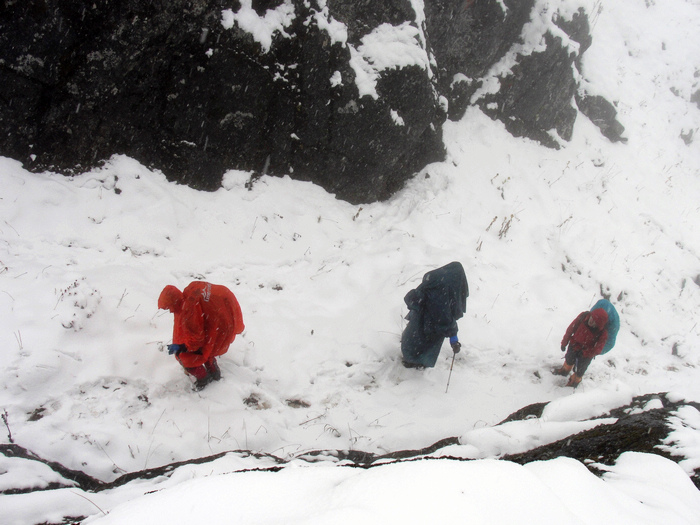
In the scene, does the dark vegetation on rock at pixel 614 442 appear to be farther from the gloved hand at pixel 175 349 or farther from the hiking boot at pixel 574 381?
the gloved hand at pixel 175 349

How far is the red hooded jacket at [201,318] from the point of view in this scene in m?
3.78

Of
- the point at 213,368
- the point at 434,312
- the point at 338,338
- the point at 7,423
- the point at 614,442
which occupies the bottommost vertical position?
the point at 7,423

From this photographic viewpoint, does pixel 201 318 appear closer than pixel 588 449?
No

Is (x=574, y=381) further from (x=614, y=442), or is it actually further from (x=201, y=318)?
(x=201, y=318)

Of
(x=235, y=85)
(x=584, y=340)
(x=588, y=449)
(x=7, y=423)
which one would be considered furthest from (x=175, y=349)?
(x=584, y=340)

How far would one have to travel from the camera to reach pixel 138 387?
402 cm

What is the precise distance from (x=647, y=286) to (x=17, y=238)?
11348 millimetres

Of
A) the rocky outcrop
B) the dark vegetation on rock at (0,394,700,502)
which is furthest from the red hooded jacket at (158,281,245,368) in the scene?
the rocky outcrop

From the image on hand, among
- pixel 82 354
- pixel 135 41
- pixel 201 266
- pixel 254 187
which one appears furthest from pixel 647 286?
pixel 135 41

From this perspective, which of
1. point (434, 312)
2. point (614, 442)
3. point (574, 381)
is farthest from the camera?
point (574, 381)

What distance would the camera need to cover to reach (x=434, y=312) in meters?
4.64

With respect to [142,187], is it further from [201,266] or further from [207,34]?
[207,34]

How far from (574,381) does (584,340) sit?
689 mm

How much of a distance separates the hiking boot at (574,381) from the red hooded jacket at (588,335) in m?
0.40
